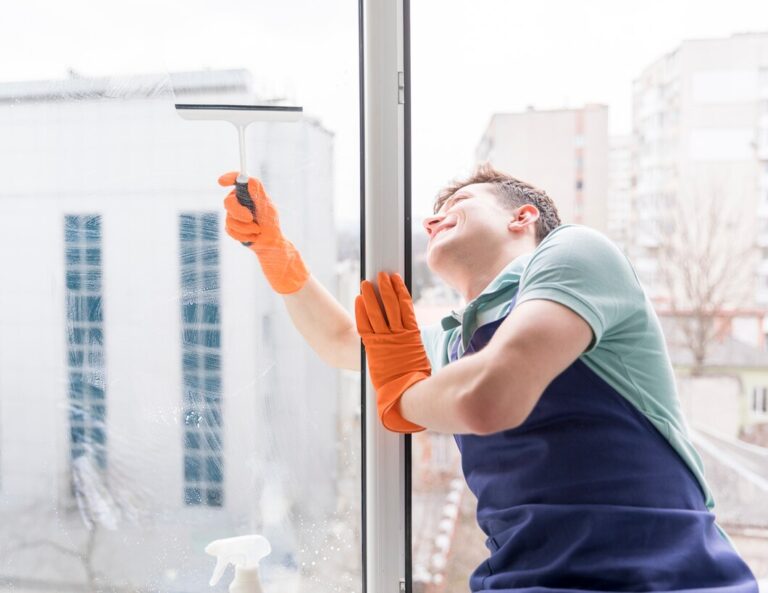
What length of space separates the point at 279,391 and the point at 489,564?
0.49 meters

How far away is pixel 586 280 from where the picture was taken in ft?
3.05

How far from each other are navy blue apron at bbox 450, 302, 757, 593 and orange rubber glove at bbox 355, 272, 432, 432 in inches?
7.2

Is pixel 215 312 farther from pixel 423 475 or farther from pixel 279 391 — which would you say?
pixel 423 475

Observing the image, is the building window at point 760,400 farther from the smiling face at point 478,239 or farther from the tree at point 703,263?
the smiling face at point 478,239

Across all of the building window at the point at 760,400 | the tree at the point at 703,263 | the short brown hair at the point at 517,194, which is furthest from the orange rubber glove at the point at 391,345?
the building window at the point at 760,400

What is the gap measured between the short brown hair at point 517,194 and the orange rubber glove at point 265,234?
0.96ft

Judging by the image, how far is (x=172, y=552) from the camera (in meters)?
1.34

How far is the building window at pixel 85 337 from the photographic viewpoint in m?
1.31

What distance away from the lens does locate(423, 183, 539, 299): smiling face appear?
3.76ft

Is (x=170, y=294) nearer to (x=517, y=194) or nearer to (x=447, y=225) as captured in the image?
(x=447, y=225)

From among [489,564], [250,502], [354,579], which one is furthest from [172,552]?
[489,564]

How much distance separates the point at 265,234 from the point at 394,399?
0.39 m

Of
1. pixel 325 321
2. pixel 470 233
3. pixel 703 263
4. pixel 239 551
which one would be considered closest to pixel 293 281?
pixel 325 321

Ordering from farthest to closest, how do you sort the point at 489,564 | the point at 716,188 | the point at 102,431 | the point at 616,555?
the point at 102,431 → the point at 716,188 → the point at 489,564 → the point at 616,555
